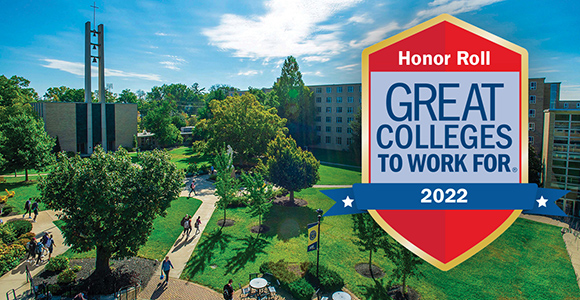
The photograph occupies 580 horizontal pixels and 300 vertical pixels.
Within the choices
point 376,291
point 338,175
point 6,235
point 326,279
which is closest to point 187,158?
point 338,175

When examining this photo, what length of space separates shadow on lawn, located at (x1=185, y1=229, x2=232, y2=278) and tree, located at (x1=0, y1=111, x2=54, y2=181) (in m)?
21.6

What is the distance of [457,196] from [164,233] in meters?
19.4

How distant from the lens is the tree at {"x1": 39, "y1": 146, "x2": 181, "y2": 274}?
13.3m

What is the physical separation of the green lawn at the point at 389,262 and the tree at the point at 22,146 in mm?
20073

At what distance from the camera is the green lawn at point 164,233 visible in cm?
1796

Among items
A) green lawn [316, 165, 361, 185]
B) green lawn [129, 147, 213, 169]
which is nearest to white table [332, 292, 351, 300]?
green lawn [316, 165, 361, 185]

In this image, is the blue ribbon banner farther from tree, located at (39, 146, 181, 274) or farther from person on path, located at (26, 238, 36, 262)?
person on path, located at (26, 238, 36, 262)

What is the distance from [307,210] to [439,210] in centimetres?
2165

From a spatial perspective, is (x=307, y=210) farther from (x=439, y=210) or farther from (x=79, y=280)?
(x=439, y=210)

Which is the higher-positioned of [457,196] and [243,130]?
[243,130]

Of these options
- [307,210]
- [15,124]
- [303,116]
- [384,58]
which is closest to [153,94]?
[303,116]

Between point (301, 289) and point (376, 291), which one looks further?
point (376, 291)

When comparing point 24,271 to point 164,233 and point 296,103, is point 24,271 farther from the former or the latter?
point 296,103

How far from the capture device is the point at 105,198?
1316 centimetres
